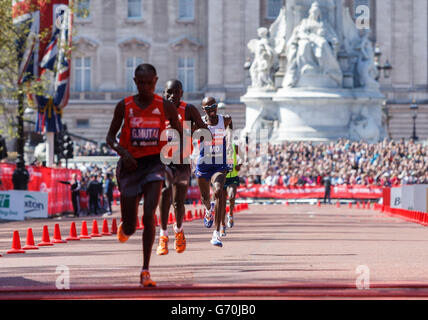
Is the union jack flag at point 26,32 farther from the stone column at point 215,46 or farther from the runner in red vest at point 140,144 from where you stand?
the stone column at point 215,46

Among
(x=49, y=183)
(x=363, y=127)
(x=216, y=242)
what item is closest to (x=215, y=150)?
(x=216, y=242)

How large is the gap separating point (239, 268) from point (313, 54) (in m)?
48.2

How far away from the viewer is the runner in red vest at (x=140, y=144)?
1288 centimetres

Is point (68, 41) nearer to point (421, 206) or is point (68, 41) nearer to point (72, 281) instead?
point (421, 206)

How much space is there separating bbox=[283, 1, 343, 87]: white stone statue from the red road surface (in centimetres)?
3739

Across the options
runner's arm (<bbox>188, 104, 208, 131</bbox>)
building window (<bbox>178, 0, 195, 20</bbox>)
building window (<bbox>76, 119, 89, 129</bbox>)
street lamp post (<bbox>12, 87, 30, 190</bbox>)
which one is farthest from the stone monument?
runner's arm (<bbox>188, 104, 208, 131</bbox>)

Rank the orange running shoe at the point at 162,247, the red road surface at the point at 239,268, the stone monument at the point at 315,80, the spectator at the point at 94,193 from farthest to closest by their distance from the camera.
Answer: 1. the stone monument at the point at 315,80
2. the spectator at the point at 94,193
3. the orange running shoe at the point at 162,247
4. the red road surface at the point at 239,268

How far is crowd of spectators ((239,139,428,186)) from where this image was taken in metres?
57.0

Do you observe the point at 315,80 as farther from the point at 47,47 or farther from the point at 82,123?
the point at 82,123

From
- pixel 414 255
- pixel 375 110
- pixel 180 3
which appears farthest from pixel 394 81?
pixel 414 255

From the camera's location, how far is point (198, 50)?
96000 mm

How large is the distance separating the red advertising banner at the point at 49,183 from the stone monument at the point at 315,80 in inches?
905

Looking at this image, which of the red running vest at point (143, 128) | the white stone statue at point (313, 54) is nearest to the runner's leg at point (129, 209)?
the red running vest at point (143, 128)

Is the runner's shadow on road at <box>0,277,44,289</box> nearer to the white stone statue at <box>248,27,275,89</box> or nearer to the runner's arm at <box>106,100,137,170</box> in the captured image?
the runner's arm at <box>106,100,137,170</box>
